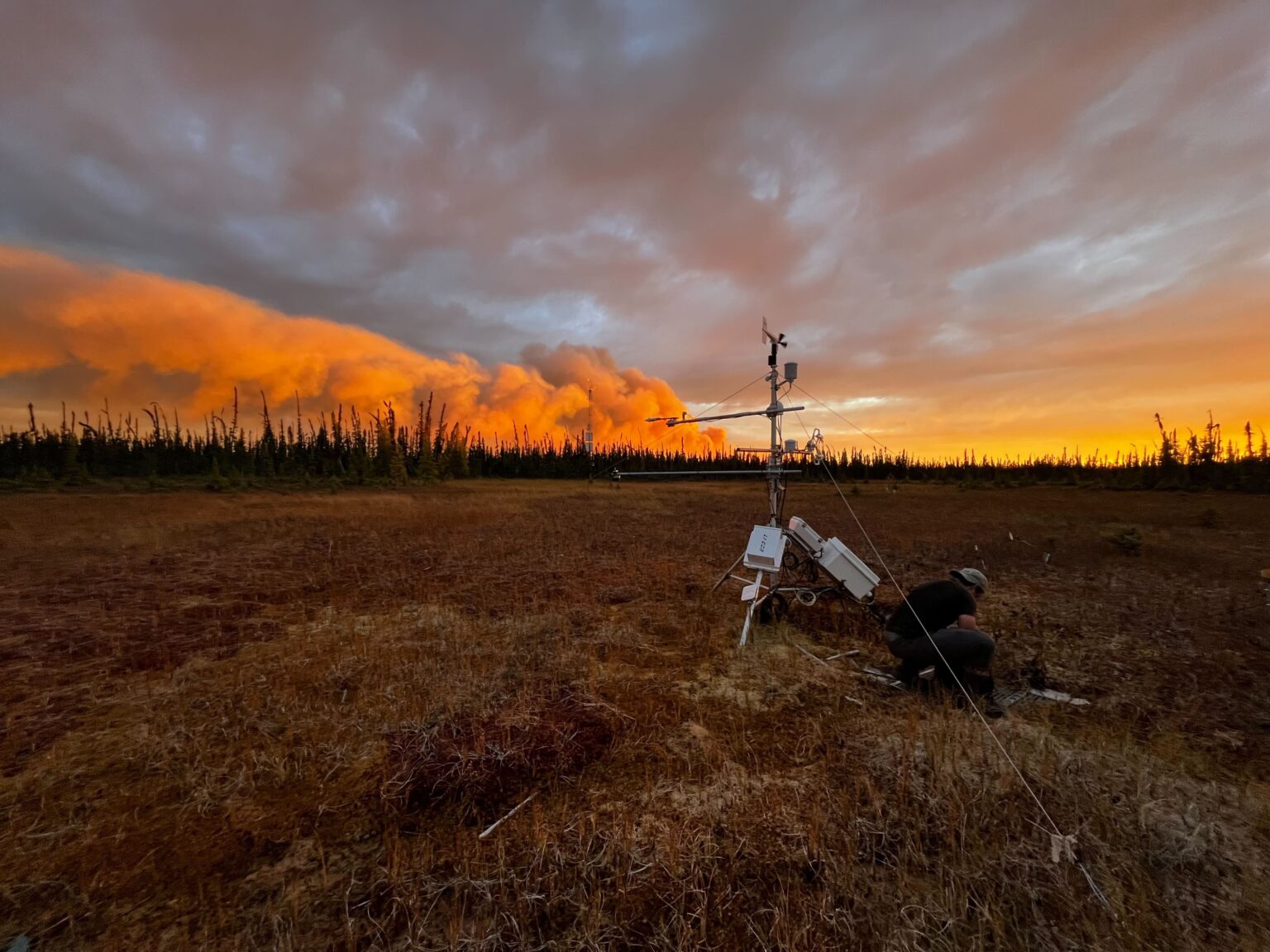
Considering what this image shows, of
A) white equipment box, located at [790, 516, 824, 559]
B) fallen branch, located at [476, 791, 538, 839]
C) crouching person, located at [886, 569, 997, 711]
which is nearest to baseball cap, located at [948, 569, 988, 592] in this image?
crouching person, located at [886, 569, 997, 711]

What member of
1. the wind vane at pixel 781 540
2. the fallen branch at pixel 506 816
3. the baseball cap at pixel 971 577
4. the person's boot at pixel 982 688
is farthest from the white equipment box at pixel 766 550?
the fallen branch at pixel 506 816

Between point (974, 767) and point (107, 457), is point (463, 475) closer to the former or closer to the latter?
point (107, 457)

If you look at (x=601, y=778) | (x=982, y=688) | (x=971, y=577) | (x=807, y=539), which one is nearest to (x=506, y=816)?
(x=601, y=778)

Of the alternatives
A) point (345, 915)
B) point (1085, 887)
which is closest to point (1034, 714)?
point (1085, 887)

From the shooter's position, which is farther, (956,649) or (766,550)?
(766,550)

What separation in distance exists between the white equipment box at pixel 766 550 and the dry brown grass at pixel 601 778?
1.49 m

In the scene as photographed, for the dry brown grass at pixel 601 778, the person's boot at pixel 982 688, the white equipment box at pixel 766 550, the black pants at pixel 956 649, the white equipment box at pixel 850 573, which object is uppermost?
the white equipment box at pixel 766 550

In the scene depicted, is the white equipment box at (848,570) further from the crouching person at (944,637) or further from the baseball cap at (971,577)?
the baseball cap at (971,577)

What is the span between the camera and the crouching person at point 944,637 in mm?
6852

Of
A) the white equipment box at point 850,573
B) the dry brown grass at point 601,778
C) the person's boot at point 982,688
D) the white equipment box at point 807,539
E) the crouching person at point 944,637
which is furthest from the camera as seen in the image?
the white equipment box at point 807,539

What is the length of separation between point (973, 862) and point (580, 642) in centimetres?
619

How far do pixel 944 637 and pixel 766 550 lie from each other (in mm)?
2748

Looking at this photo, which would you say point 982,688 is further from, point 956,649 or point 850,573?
point 850,573

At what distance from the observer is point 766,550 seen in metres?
8.70
